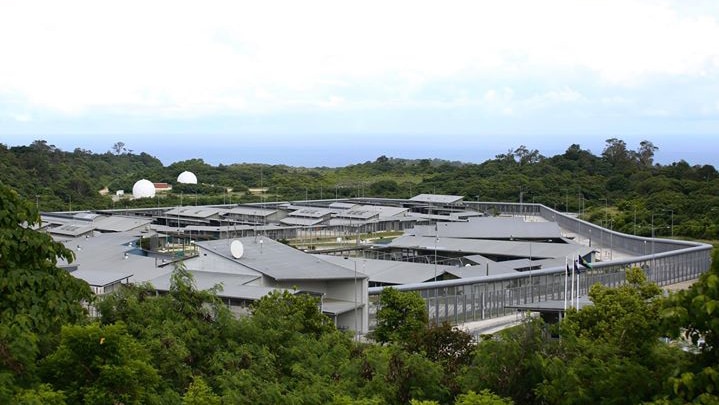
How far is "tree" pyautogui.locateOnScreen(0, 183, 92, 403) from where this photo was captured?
8078 millimetres

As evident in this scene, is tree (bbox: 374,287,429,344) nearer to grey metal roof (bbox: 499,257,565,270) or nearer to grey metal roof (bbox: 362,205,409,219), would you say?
grey metal roof (bbox: 499,257,565,270)

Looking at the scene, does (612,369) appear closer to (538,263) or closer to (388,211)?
(538,263)

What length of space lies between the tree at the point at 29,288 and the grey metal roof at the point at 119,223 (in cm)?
3416

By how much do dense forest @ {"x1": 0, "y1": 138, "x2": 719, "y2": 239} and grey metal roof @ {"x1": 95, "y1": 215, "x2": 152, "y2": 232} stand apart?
561cm

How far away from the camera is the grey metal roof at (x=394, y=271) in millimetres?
26656

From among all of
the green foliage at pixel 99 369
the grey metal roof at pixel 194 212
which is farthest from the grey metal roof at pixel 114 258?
the green foliage at pixel 99 369

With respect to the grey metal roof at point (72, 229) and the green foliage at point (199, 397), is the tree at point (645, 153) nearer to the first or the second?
the grey metal roof at point (72, 229)

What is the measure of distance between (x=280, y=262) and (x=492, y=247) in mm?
14365

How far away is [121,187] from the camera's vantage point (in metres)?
69.3

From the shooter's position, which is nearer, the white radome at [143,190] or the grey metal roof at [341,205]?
the grey metal roof at [341,205]

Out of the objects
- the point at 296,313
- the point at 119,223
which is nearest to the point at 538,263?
the point at 296,313

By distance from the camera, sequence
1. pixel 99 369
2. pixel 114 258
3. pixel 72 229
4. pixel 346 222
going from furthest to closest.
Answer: pixel 346 222 → pixel 72 229 → pixel 114 258 → pixel 99 369

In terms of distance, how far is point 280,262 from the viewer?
23.6m

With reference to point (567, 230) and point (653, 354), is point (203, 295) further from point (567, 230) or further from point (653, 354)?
point (567, 230)
